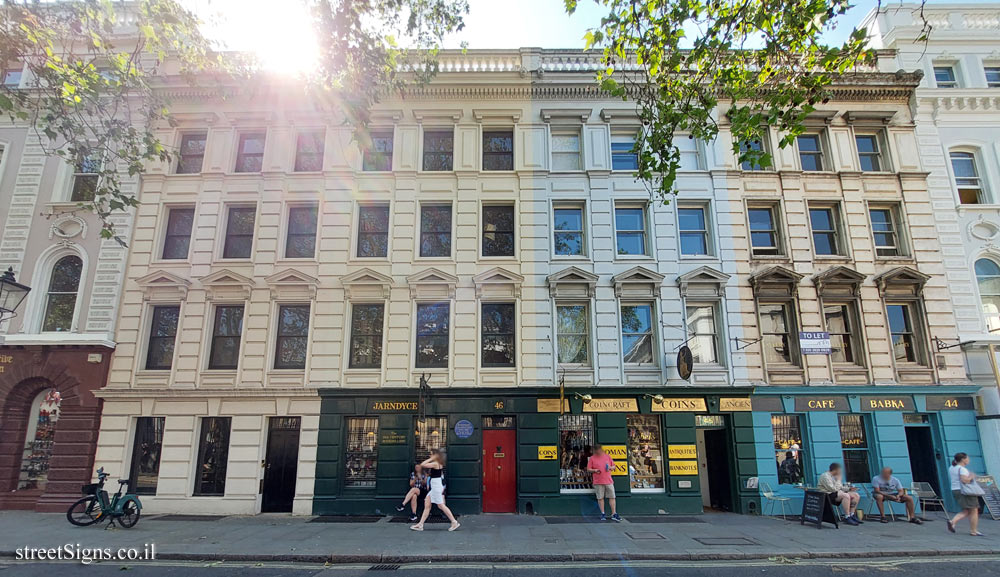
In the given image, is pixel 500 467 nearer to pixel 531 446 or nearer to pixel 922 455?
pixel 531 446

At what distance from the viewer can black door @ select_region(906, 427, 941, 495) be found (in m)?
14.3

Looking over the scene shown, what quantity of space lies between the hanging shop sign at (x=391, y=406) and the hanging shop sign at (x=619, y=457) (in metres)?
5.75

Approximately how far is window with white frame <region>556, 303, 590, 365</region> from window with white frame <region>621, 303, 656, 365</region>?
45.7 inches

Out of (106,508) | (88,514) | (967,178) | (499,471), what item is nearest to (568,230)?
(499,471)

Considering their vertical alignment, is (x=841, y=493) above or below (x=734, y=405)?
below

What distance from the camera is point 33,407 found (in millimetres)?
14578

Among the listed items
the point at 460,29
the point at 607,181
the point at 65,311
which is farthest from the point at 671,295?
the point at 65,311

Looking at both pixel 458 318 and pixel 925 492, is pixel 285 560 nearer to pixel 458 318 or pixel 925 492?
pixel 458 318

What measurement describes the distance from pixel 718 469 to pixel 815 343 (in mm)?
4813

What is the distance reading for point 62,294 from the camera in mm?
15281

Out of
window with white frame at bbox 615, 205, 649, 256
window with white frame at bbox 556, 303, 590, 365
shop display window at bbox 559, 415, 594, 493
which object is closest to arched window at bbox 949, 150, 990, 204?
window with white frame at bbox 615, 205, 649, 256

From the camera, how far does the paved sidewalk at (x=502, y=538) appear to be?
369 inches

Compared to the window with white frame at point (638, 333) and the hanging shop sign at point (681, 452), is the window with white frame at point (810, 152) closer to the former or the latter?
the window with white frame at point (638, 333)

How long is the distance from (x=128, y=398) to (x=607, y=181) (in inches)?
638
